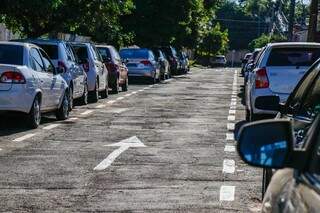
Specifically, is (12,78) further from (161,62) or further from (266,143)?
(161,62)

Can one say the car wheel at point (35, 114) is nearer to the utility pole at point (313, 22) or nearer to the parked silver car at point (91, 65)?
the parked silver car at point (91, 65)

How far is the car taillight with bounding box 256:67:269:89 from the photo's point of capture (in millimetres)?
13148

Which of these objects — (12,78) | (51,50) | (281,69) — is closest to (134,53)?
(51,50)

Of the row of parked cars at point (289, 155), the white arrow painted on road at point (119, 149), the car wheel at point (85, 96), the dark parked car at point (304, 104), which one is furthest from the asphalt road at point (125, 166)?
the row of parked cars at point (289, 155)

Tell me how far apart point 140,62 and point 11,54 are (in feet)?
61.1

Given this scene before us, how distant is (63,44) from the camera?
17.0 m

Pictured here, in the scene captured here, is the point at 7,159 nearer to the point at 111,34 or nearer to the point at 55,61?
the point at 55,61

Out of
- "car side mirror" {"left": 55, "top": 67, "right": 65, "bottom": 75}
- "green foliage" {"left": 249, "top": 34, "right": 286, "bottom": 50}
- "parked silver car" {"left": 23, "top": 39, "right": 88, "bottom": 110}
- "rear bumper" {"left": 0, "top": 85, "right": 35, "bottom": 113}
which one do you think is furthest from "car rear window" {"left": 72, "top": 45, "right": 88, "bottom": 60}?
"green foliage" {"left": 249, "top": 34, "right": 286, "bottom": 50}

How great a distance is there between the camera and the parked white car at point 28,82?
40.3ft

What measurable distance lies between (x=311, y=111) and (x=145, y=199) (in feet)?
9.84

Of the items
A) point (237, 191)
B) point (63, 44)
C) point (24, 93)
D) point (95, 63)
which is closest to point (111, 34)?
point (95, 63)

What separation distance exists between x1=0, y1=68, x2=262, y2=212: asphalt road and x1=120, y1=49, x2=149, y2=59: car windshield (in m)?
15.6

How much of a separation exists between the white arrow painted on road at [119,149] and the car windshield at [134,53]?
19555mm

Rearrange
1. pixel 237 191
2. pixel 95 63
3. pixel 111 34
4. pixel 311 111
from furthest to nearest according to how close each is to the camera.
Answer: pixel 111 34 < pixel 95 63 < pixel 237 191 < pixel 311 111
